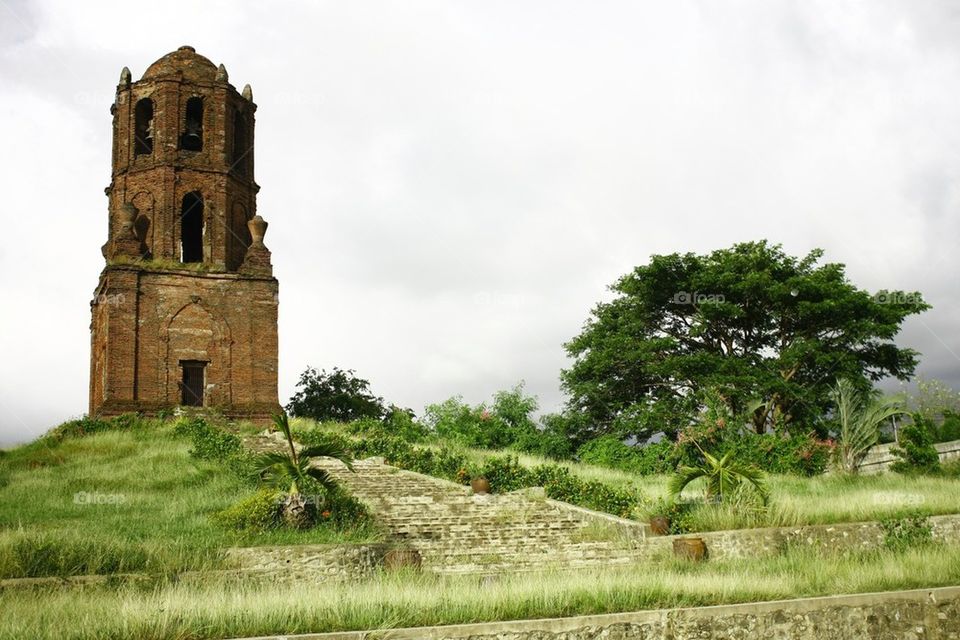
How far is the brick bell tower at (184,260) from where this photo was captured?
32031 millimetres

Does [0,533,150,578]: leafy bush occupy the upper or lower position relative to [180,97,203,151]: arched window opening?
lower

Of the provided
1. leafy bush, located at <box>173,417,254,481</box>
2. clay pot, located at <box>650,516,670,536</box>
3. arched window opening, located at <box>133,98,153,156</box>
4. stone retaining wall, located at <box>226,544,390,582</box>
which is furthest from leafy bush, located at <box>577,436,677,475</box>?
arched window opening, located at <box>133,98,153,156</box>

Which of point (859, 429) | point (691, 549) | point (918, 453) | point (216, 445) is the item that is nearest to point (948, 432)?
point (859, 429)

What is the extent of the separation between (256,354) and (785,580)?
2441cm

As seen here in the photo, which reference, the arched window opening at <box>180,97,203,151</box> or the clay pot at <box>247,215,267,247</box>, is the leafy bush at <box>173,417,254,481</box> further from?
the arched window opening at <box>180,97,203,151</box>

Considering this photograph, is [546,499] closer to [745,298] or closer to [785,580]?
[785,580]

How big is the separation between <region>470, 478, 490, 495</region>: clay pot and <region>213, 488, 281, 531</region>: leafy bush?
5.28 metres

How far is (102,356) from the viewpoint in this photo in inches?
1282

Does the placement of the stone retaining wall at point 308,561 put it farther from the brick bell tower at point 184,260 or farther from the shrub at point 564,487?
the brick bell tower at point 184,260

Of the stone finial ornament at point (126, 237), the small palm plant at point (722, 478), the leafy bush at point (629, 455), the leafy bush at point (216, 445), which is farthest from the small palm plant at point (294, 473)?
the stone finial ornament at point (126, 237)

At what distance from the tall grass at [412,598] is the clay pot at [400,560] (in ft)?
3.91

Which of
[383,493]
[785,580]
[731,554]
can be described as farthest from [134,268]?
[785,580]

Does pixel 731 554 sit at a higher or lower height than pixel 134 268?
lower

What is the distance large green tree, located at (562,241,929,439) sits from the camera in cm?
3484
